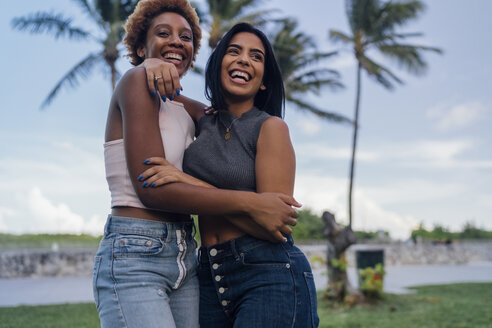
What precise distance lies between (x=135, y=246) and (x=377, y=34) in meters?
16.4

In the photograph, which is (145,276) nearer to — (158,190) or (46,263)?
(158,190)

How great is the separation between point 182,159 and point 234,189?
0.29 m

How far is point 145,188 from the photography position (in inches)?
71.8

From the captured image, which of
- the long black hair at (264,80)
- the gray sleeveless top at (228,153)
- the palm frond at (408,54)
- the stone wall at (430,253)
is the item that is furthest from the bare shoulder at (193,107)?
the stone wall at (430,253)

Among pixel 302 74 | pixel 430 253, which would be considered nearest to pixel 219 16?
pixel 302 74

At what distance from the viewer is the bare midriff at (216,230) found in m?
1.95

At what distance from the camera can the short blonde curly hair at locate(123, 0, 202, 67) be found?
7.79 feet

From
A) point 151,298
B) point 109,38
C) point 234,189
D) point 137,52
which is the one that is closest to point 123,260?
point 151,298

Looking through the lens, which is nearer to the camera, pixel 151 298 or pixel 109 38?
pixel 151 298

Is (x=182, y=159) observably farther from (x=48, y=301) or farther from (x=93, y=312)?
(x=48, y=301)

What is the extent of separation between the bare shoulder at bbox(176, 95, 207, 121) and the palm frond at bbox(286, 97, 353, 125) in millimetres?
15117

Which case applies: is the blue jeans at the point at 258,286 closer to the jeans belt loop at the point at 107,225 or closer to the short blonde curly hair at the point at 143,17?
the jeans belt loop at the point at 107,225

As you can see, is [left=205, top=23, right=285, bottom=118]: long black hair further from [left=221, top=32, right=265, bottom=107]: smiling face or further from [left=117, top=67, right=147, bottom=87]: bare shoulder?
[left=117, top=67, right=147, bottom=87]: bare shoulder

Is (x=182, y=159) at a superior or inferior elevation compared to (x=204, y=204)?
superior
